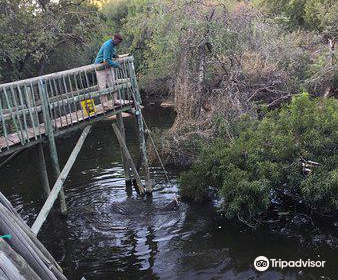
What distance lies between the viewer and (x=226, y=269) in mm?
7773

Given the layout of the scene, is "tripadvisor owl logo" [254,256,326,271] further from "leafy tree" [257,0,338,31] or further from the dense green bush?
"leafy tree" [257,0,338,31]

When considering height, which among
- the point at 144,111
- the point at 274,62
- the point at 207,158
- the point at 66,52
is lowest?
the point at 144,111

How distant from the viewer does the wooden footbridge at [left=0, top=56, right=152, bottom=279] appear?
378 centimetres

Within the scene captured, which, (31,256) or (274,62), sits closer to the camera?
(31,256)

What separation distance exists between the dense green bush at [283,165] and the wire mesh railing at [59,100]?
2.79 metres

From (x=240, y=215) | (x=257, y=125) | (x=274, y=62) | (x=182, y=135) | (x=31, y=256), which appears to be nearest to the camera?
(x=31, y=256)

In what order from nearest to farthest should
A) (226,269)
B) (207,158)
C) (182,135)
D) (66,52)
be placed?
(226,269) → (207,158) → (182,135) → (66,52)

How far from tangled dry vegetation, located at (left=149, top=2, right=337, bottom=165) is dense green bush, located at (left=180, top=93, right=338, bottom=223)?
220 cm

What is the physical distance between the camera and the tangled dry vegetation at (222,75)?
1302cm

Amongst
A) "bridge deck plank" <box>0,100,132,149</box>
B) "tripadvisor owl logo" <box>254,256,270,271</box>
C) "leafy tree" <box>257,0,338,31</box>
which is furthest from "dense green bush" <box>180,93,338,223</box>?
"leafy tree" <box>257,0,338,31</box>

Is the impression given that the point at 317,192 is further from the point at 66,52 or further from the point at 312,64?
the point at 66,52

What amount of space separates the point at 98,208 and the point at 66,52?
40.1 ft

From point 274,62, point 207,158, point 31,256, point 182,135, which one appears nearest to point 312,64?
point 274,62

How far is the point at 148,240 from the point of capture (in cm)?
900
